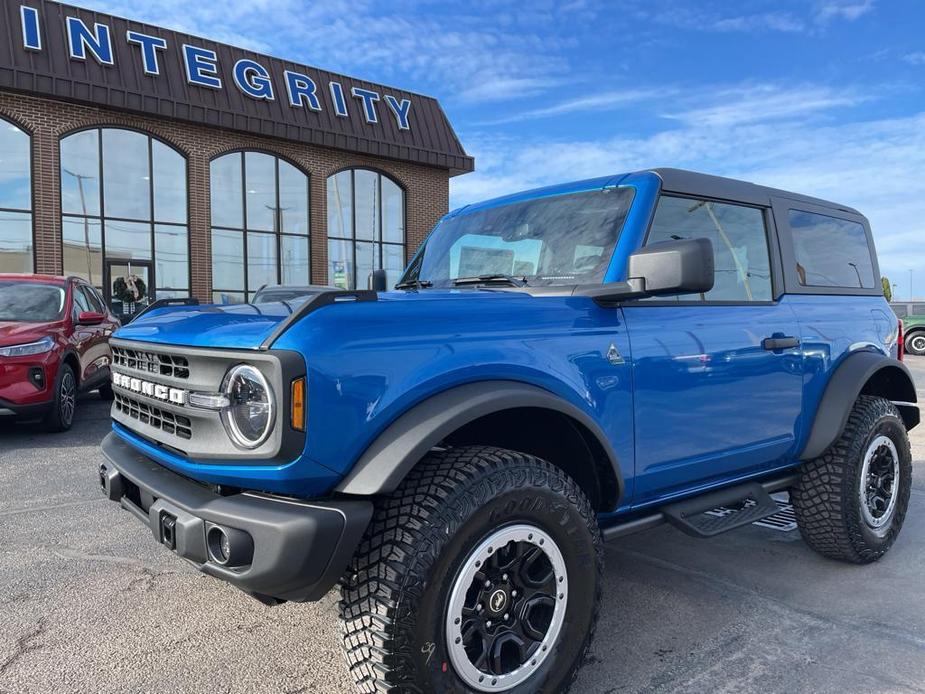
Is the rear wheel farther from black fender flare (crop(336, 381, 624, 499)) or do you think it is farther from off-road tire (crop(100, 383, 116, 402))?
black fender flare (crop(336, 381, 624, 499))

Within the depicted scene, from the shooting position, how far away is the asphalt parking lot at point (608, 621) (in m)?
2.63

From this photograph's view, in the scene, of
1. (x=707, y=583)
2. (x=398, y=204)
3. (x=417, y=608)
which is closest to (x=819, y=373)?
(x=707, y=583)

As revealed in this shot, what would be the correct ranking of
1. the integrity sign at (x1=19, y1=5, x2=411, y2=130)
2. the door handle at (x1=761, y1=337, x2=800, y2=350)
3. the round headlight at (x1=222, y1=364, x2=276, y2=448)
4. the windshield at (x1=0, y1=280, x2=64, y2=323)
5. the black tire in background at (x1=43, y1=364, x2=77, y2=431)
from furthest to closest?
the integrity sign at (x1=19, y1=5, x2=411, y2=130)
the windshield at (x1=0, y1=280, x2=64, y2=323)
the black tire in background at (x1=43, y1=364, x2=77, y2=431)
the door handle at (x1=761, y1=337, x2=800, y2=350)
the round headlight at (x1=222, y1=364, x2=276, y2=448)

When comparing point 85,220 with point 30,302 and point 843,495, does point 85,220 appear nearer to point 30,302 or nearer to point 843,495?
point 30,302

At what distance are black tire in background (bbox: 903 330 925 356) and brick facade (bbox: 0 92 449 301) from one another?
14667mm

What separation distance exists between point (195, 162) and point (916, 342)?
21.1 m

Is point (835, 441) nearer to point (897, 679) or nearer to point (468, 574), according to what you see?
point (897, 679)

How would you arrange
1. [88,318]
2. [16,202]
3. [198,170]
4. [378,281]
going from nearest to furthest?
[378,281]
[88,318]
[16,202]
[198,170]

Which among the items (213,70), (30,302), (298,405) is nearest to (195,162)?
(213,70)

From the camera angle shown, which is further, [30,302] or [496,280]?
[30,302]

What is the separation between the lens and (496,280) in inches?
124

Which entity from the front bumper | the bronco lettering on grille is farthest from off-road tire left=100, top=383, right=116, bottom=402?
the front bumper

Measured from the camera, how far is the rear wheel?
71.1ft

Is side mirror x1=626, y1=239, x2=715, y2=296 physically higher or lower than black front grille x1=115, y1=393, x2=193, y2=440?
higher
